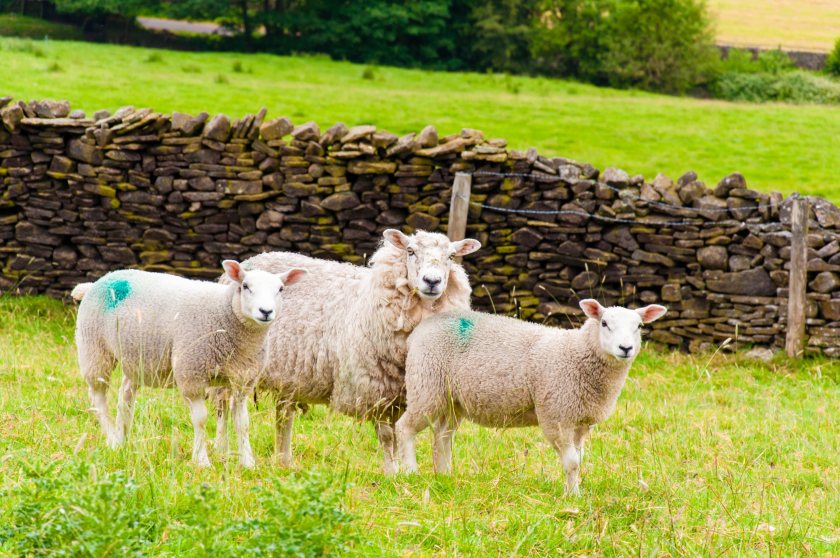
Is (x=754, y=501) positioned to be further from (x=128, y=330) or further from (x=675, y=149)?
(x=675, y=149)

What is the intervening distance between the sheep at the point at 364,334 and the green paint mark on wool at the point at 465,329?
22cm

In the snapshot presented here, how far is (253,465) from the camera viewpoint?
5.69 meters

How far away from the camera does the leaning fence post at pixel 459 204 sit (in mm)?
10594

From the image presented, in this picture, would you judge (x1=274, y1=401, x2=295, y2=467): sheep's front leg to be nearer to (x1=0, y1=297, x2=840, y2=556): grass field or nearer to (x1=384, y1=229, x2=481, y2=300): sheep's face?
(x1=0, y1=297, x2=840, y2=556): grass field

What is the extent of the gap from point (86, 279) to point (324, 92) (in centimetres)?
1005

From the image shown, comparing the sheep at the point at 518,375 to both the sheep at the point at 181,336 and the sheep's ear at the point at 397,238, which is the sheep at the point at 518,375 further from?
the sheep at the point at 181,336

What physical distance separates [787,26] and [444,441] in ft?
98.4

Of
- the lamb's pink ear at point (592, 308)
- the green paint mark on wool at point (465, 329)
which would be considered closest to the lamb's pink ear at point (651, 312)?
the lamb's pink ear at point (592, 308)

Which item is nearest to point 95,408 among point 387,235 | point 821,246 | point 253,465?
point 253,465

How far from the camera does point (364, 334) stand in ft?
20.5

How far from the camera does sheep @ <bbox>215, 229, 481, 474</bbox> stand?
618cm

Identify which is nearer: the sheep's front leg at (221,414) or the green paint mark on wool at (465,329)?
the green paint mark on wool at (465,329)

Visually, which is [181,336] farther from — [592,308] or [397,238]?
[592,308]

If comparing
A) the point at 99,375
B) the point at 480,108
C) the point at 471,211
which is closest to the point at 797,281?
the point at 471,211
